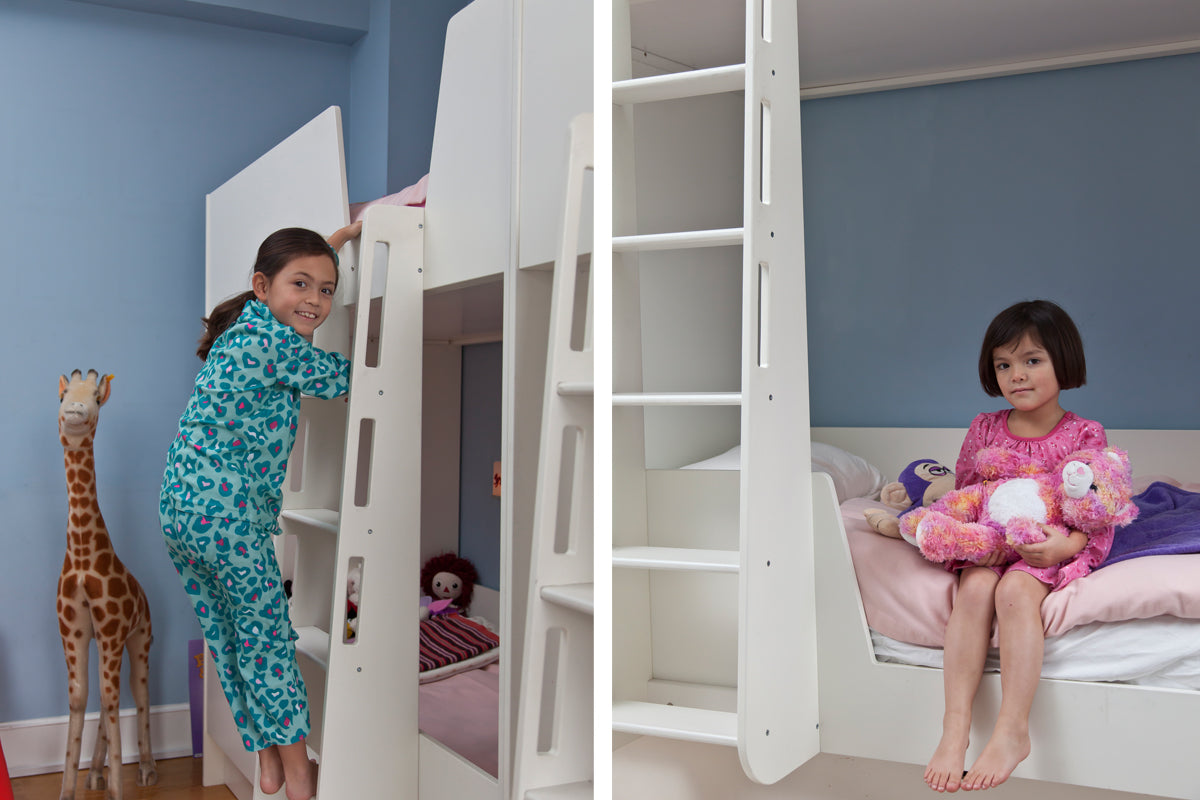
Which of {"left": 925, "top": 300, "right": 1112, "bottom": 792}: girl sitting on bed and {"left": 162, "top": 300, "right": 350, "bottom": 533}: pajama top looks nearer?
{"left": 925, "top": 300, "right": 1112, "bottom": 792}: girl sitting on bed

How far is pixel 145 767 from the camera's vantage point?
73.5 inches

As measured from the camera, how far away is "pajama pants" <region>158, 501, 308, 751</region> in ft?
4.39

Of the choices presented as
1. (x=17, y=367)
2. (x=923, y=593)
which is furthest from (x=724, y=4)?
(x=17, y=367)

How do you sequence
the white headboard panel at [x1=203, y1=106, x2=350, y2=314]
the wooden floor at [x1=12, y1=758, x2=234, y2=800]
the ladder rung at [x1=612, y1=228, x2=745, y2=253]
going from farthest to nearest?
the wooden floor at [x1=12, y1=758, x2=234, y2=800] < the white headboard panel at [x1=203, y1=106, x2=350, y2=314] < the ladder rung at [x1=612, y1=228, x2=745, y2=253]

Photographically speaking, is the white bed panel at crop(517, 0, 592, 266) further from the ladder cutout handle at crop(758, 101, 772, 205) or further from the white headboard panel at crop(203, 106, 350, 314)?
the white headboard panel at crop(203, 106, 350, 314)

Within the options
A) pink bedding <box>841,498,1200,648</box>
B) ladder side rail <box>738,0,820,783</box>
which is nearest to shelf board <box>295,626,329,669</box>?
ladder side rail <box>738,0,820,783</box>

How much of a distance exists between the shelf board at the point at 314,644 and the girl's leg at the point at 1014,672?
0.88 meters

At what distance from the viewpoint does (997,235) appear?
2156 mm

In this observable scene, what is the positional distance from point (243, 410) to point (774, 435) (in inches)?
30.1

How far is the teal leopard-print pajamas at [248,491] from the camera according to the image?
134 cm

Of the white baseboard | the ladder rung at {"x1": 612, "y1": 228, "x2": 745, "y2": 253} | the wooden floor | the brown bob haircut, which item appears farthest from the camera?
the white baseboard

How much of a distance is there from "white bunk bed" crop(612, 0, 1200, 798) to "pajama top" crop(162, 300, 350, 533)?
0.46 m

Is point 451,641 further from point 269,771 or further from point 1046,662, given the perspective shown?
point 1046,662

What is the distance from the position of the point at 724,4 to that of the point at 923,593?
0.94 metres
